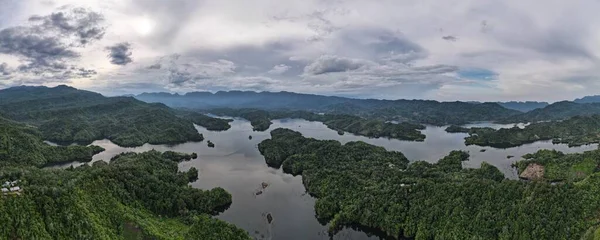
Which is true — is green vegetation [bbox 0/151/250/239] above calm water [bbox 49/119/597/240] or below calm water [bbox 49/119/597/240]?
above

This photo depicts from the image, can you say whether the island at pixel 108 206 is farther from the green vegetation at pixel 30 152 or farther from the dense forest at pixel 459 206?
the green vegetation at pixel 30 152

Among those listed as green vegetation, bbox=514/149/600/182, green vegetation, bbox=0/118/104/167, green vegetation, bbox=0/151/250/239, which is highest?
green vegetation, bbox=514/149/600/182

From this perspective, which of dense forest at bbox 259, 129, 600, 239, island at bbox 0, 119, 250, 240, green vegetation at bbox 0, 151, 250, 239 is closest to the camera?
green vegetation at bbox 0, 151, 250, 239

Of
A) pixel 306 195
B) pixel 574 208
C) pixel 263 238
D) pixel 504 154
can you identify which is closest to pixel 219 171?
pixel 306 195

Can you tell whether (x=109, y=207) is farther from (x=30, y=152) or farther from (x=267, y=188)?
(x=30, y=152)

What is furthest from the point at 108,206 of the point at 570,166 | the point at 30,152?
the point at 570,166

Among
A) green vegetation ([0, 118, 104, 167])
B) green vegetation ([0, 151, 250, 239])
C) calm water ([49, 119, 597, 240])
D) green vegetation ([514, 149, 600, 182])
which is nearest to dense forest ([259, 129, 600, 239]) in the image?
calm water ([49, 119, 597, 240])

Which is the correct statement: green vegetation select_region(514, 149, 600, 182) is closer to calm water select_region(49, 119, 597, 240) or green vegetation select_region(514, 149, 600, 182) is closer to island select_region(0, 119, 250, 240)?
calm water select_region(49, 119, 597, 240)

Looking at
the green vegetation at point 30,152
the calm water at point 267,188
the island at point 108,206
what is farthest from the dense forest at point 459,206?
the green vegetation at point 30,152
